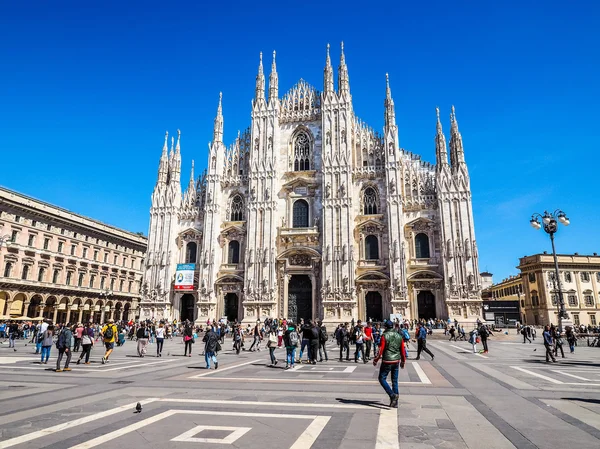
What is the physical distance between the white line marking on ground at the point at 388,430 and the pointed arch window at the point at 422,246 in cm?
3215

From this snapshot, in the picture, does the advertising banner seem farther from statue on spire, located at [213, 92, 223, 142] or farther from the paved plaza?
the paved plaza

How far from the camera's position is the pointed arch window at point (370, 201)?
130ft

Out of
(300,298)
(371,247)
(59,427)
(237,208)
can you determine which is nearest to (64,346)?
(59,427)

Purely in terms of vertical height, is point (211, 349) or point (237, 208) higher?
point (237, 208)

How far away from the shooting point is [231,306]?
1578 inches

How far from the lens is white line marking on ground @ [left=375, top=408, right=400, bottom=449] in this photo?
517 cm

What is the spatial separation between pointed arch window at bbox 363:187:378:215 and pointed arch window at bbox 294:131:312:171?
632 centimetres

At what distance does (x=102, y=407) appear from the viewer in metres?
7.27

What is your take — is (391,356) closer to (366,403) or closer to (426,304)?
(366,403)

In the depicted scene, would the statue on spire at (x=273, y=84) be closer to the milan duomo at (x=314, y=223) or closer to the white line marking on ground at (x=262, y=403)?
the milan duomo at (x=314, y=223)

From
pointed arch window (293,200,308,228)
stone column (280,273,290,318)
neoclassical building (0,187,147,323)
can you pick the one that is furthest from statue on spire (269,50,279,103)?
neoclassical building (0,187,147,323)

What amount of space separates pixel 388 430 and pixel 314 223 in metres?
34.1

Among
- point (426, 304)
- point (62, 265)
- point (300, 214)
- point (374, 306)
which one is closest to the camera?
point (426, 304)

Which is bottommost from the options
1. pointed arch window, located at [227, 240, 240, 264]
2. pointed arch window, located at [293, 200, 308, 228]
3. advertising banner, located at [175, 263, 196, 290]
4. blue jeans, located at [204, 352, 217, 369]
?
blue jeans, located at [204, 352, 217, 369]
